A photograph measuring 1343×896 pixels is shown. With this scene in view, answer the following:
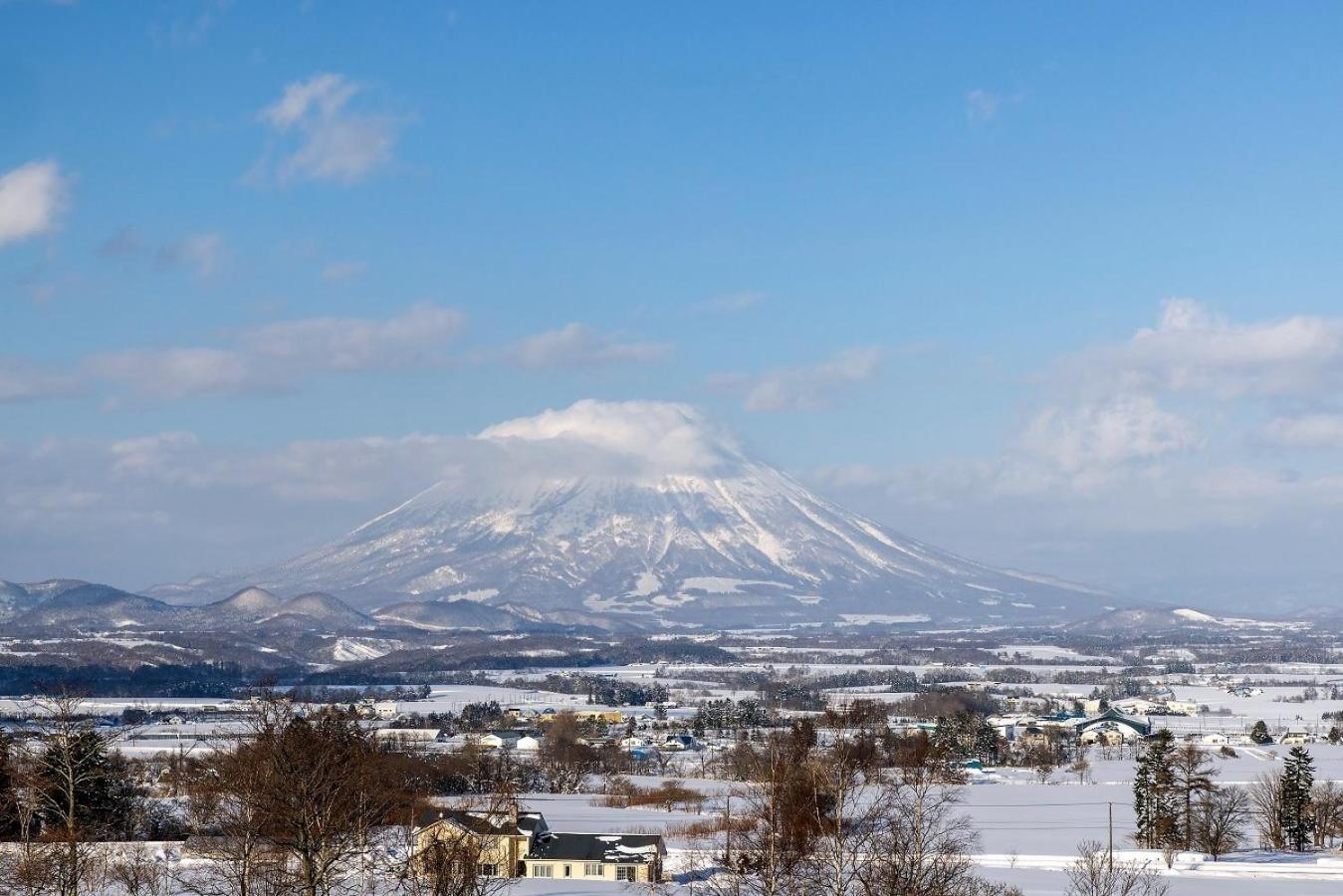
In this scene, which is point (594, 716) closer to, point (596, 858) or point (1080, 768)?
point (1080, 768)

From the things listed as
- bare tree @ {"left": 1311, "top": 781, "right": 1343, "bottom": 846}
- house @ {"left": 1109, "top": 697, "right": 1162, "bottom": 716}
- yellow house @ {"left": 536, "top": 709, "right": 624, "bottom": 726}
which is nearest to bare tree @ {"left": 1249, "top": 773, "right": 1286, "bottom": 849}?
bare tree @ {"left": 1311, "top": 781, "right": 1343, "bottom": 846}

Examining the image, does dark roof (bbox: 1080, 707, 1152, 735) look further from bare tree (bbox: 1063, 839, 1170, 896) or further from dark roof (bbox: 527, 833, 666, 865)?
dark roof (bbox: 527, 833, 666, 865)

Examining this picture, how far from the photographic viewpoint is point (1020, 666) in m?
152

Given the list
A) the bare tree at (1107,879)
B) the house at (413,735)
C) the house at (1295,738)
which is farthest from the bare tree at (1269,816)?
the house at (413,735)

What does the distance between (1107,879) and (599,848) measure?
10665 millimetres

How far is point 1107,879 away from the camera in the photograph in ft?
81.8

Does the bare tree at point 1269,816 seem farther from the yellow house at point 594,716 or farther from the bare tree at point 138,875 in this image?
the yellow house at point 594,716

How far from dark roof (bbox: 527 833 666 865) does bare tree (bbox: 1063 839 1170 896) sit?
7.96m

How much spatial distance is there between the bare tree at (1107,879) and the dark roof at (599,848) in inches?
313

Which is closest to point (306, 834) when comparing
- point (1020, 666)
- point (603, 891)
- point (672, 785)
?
point (603, 891)

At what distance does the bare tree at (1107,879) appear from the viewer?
2328 centimetres

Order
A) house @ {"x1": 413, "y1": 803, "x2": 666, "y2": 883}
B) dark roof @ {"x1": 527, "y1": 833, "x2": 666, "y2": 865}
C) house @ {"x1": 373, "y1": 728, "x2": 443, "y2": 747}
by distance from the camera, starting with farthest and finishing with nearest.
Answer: house @ {"x1": 373, "y1": 728, "x2": 443, "y2": 747}, dark roof @ {"x1": 527, "y1": 833, "x2": 666, "y2": 865}, house @ {"x1": 413, "y1": 803, "x2": 666, "y2": 883}

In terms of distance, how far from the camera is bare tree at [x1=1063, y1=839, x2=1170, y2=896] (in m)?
23.3

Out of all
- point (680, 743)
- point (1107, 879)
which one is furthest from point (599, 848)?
point (680, 743)
